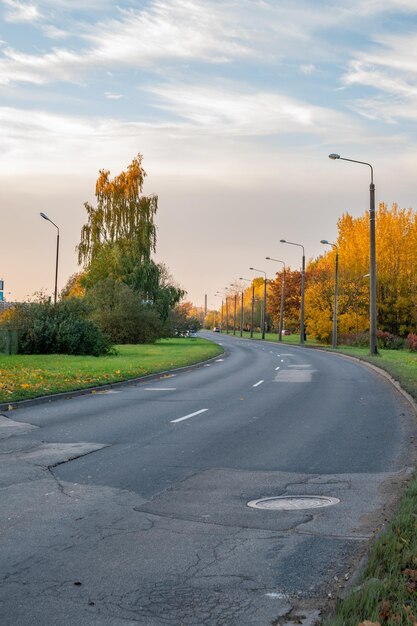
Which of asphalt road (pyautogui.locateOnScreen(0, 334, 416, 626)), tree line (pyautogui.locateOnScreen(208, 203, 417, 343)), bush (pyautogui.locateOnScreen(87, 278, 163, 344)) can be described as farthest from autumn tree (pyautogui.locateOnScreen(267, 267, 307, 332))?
asphalt road (pyautogui.locateOnScreen(0, 334, 416, 626))

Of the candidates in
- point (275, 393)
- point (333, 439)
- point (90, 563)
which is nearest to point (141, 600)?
point (90, 563)

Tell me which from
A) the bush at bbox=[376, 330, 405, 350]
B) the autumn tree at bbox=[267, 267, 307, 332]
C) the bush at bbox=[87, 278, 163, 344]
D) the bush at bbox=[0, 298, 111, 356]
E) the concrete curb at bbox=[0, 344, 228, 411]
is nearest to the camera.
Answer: the concrete curb at bbox=[0, 344, 228, 411]

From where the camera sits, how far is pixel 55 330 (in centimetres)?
3581

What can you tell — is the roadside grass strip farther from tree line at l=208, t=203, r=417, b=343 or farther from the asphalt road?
tree line at l=208, t=203, r=417, b=343

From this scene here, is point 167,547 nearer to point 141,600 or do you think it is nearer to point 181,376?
point 141,600

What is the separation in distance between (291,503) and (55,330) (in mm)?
29880

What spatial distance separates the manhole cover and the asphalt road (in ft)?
0.36

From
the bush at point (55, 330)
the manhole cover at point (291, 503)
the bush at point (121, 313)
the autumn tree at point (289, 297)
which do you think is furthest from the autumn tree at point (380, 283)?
the manhole cover at point (291, 503)

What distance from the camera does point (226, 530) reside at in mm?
6156

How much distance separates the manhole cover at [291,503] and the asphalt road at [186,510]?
0.36 ft

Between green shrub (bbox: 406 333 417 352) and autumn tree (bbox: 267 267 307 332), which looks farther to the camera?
autumn tree (bbox: 267 267 307 332)

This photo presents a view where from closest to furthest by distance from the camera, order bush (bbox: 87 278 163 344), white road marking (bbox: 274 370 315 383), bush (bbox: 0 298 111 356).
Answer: white road marking (bbox: 274 370 315 383) < bush (bbox: 0 298 111 356) < bush (bbox: 87 278 163 344)

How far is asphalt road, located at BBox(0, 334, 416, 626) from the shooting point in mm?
4570

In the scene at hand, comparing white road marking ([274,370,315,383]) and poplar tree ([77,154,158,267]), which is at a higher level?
poplar tree ([77,154,158,267])
